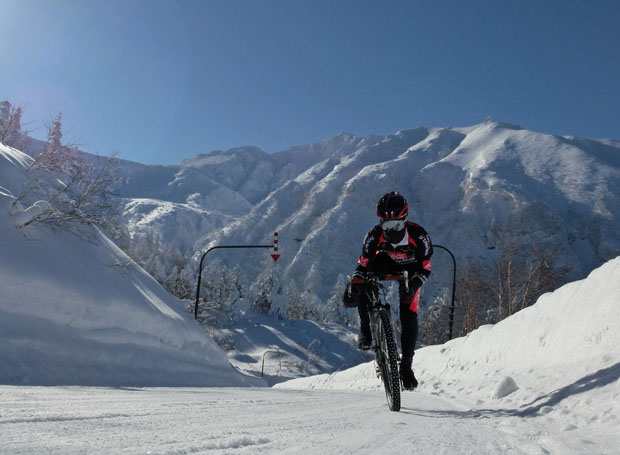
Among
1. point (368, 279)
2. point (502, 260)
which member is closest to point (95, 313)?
point (368, 279)

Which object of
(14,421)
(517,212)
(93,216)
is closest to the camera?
(14,421)

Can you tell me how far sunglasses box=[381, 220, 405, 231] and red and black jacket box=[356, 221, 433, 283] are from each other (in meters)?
0.12

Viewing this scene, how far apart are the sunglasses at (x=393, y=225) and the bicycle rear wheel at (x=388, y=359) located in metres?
0.88

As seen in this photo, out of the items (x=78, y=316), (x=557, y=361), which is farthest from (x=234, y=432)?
(x=78, y=316)

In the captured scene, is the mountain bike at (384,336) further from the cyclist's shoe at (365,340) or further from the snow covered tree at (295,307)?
the snow covered tree at (295,307)

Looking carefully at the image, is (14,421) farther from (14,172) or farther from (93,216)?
(14,172)

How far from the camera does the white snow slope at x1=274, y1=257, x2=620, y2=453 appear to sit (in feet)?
9.52

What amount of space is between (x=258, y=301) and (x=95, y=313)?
323 feet

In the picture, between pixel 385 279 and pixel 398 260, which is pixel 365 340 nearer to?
pixel 385 279

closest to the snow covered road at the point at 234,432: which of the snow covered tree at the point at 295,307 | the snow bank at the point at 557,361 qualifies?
the snow bank at the point at 557,361

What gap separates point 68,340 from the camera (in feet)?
27.7

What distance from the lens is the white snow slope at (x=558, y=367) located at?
290 cm

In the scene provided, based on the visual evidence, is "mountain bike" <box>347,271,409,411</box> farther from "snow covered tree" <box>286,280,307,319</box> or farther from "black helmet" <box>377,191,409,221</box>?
"snow covered tree" <box>286,280,307,319</box>

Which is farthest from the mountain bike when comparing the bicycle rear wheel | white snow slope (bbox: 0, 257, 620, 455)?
white snow slope (bbox: 0, 257, 620, 455)
